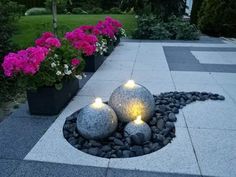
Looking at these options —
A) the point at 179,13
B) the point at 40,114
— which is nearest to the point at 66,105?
the point at 40,114

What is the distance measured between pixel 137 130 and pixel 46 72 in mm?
1484

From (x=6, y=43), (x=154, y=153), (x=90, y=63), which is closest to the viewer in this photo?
(x=154, y=153)

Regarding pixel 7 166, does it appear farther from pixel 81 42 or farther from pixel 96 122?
pixel 81 42

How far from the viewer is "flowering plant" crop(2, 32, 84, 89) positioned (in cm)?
388

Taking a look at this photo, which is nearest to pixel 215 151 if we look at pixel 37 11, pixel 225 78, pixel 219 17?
pixel 225 78

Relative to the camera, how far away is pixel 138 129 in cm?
344

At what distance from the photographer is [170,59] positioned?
7.55 meters

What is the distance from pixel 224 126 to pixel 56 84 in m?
2.24

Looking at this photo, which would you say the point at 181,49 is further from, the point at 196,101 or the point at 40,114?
the point at 40,114

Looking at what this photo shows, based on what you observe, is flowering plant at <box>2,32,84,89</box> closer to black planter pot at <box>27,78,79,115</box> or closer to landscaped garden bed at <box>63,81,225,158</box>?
black planter pot at <box>27,78,79,115</box>

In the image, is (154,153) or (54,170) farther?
(154,153)

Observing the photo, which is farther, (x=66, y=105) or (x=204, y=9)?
(x=204, y=9)

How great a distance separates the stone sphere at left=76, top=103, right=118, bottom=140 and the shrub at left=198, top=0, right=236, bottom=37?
901cm

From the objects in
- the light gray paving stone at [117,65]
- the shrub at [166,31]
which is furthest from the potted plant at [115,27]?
the shrub at [166,31]
